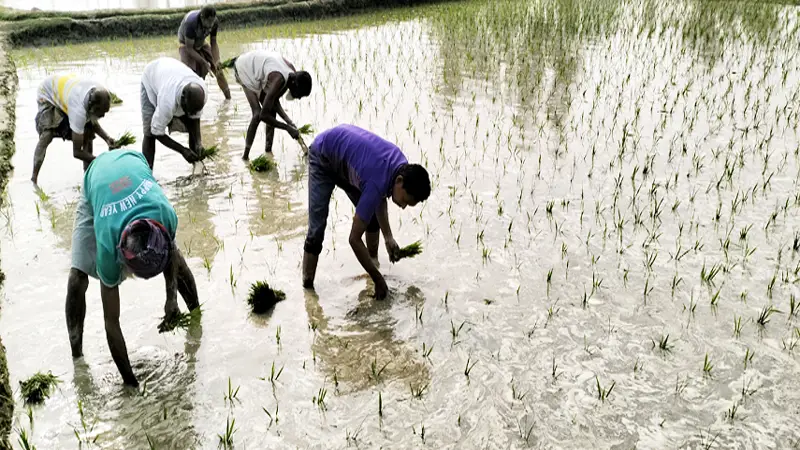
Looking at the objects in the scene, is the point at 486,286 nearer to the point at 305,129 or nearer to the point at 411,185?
the point at 411,185

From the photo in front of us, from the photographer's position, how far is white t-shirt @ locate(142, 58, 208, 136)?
15.4 ft

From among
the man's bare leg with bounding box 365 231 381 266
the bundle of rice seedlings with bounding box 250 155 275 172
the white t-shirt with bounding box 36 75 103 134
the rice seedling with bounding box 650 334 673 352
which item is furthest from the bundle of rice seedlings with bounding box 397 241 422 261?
the white t-shirt with bounding box 36 75 103 134

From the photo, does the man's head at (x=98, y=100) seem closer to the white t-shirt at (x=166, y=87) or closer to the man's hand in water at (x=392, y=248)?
the white t-shirt at (x=166, y=87)

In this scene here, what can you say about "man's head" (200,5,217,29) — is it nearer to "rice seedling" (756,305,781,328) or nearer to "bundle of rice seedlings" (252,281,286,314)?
"bundle of rice seedlings" (252,281,286,314)

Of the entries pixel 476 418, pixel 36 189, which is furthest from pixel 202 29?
pixel 476 418

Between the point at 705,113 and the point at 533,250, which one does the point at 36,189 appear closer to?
the point at 533,250

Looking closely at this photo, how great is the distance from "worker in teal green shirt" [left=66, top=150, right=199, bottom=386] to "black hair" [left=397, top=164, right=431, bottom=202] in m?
1.07

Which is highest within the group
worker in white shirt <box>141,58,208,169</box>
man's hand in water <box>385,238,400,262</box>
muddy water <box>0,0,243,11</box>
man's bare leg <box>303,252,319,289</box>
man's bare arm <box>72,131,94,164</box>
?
muddy water <box>0,0,243,11</box>

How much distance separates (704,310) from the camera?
3.44m

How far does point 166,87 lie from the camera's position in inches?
186

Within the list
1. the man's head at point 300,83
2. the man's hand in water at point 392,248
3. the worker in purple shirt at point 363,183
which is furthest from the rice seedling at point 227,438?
the man's head at point 300,83

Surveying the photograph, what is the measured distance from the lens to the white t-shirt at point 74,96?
458 cm

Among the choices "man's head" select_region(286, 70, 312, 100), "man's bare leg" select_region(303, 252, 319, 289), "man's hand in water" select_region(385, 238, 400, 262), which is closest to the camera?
"man's hand in water" select_region(385, 238, 400, 262)

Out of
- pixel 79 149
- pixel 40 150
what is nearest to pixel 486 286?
pixel 79 149
